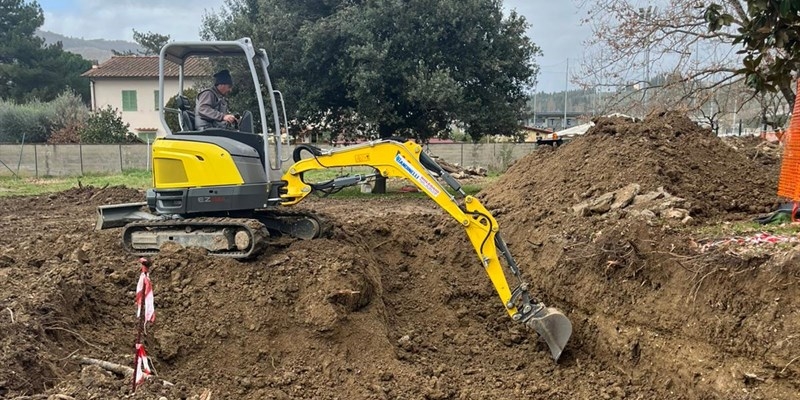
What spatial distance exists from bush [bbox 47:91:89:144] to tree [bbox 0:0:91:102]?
40.3 ft

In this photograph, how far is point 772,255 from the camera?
476cm

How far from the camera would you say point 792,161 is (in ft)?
21.8

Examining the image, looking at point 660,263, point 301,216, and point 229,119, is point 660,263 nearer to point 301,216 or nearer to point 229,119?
point 301,216

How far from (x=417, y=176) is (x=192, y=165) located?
7.80 feet

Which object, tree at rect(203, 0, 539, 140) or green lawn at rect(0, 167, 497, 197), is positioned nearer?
tree at rect(203, 0, 539, 140)

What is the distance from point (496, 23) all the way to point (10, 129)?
1086 inches

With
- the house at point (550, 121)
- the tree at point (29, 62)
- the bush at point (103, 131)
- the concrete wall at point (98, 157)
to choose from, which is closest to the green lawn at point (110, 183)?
the concrete wall at point (98, 157)

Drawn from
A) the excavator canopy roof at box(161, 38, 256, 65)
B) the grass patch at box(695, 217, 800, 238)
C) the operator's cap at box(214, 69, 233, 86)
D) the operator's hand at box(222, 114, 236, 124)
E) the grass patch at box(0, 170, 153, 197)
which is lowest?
the grass patch at box(0, 170, 153, 197)

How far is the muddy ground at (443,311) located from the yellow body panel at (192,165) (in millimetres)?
732

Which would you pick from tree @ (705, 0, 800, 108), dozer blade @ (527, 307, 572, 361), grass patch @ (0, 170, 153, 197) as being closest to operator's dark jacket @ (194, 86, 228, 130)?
dozer blade @ (527, 307, 572, 361)

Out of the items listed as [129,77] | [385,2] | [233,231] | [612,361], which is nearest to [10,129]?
[129,77]

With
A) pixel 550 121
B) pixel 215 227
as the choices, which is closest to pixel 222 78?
pixel 215 227

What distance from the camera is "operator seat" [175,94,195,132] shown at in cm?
686

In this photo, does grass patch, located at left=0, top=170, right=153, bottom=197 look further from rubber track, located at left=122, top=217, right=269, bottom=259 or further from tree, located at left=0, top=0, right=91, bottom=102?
tree, located at left=0, top=0, right=91, bottom=102
